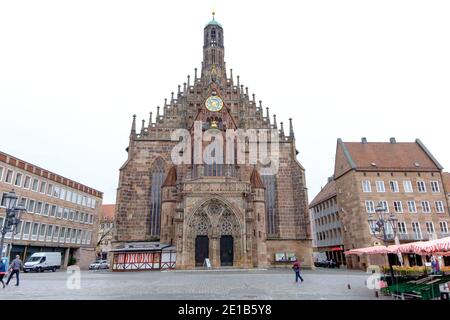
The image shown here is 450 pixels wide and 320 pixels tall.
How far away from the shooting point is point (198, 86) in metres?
43.0

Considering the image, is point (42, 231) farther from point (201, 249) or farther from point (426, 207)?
point (426, 207)

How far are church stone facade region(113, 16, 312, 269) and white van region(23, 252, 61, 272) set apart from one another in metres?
9.51

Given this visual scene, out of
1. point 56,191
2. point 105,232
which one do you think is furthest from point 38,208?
point 105,232

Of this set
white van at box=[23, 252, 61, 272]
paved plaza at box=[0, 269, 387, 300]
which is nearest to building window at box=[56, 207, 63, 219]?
white van at box=[23, 252, 61, 272]

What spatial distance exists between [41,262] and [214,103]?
2816 centimetres

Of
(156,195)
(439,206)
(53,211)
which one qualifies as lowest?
(439,206)

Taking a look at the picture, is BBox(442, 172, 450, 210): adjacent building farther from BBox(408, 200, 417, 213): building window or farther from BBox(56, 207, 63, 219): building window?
BBox(56, 207, 63, 219): building window

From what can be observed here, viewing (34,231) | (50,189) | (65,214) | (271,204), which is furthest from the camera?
(65,214)

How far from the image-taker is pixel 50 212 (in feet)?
146

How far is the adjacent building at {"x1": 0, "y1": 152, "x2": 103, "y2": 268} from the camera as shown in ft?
126

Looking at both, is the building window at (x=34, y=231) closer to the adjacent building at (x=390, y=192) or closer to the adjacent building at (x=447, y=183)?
the adjacent building at (x=390, y=192)

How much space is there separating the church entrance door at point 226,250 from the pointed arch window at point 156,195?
8.64 metres
